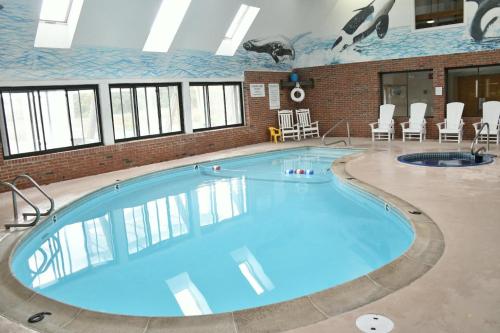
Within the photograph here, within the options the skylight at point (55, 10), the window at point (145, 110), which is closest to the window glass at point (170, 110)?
the window at point (145, 110)

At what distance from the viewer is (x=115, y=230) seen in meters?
6.25

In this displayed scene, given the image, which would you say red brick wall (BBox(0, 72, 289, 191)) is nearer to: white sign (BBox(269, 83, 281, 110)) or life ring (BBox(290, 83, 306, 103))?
white sign (BBox(269, 83, 281, 110))

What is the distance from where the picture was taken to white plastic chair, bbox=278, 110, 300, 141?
13742mm

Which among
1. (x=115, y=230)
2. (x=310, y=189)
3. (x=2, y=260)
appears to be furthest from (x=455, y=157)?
(x=2, y=260)

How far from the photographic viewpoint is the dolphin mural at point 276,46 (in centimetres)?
1270

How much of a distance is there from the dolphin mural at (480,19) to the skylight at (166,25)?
7.08 meters

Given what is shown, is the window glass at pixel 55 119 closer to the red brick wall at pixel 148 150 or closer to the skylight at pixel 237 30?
the red brick wall at pixel 148 150

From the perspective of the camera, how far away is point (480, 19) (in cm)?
1076

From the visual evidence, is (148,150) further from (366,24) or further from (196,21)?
(366,24)

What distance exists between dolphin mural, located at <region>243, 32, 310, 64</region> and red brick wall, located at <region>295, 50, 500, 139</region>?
81 centimetres

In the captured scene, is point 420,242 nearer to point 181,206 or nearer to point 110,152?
point 181,206

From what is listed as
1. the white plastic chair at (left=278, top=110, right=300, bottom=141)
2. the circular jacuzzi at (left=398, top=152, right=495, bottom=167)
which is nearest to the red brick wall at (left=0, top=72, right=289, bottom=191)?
the white plastic chair at (left=278, top=110, right=300, bottom=141)

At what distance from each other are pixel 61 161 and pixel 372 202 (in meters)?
6.17

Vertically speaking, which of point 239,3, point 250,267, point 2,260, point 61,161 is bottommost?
point 250,267
